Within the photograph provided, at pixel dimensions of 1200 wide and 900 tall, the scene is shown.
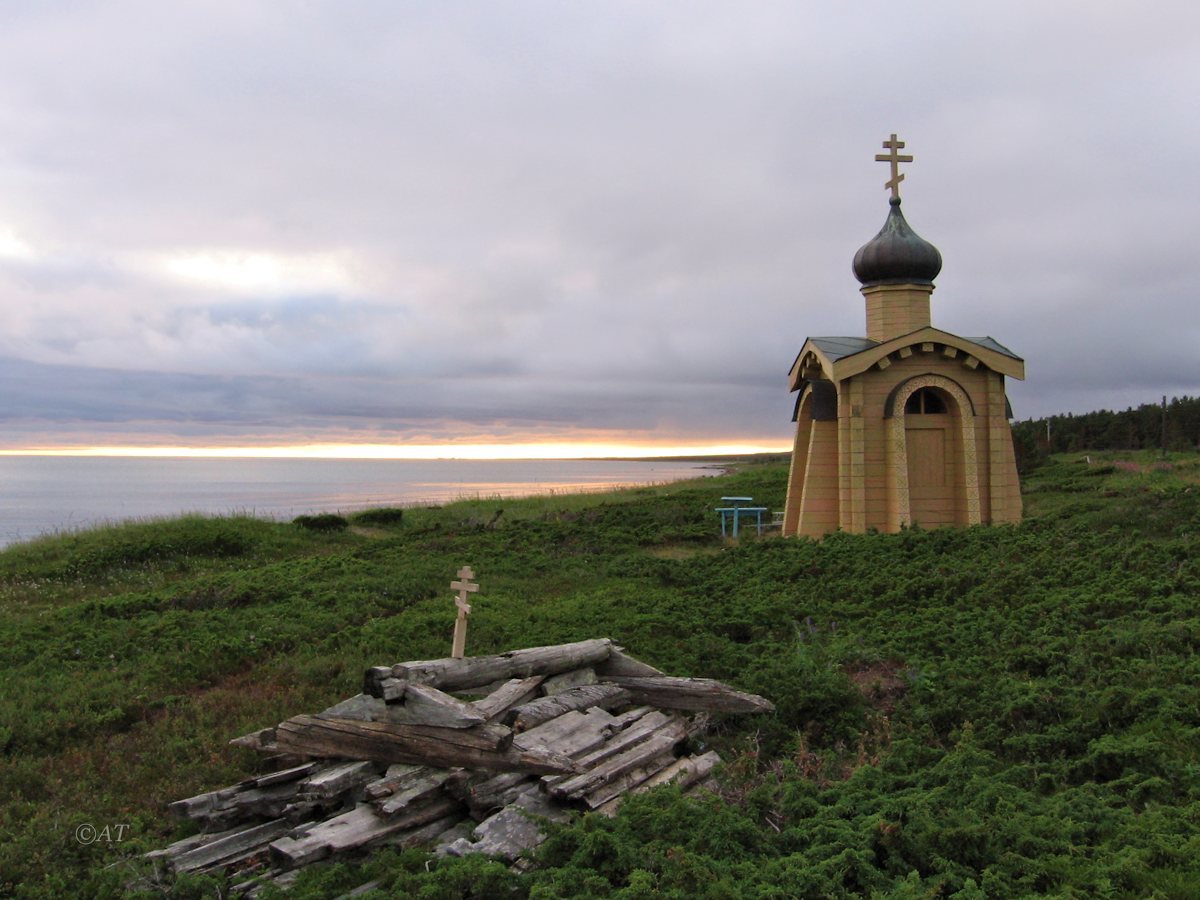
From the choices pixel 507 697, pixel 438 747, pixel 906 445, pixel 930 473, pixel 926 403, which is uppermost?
pixel 926 403

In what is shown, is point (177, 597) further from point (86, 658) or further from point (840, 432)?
point (840, 432)

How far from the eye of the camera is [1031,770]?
657cm

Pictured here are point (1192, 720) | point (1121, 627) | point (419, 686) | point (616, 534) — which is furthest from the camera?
point (616, 534)

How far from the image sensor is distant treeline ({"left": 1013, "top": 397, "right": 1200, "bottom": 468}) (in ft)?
201

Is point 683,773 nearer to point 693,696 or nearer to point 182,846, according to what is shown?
point 693,696

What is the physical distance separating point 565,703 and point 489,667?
2.35 ft

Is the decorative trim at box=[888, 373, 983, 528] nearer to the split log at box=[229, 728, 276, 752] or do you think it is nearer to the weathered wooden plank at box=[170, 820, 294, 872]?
the split log at box=[229, 728, 276, 752]

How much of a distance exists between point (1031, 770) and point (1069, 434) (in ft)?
235

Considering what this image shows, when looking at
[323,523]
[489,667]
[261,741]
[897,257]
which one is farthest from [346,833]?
[323,523]

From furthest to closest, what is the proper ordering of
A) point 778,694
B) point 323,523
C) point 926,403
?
point 323,523 → point 926,403 → point 778,694

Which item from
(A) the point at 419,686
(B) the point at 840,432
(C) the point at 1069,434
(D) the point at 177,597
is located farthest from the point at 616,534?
(C) the point at 1069,434

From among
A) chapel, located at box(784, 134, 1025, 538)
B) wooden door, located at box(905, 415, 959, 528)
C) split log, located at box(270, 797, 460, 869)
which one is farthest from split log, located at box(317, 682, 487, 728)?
wooden door, located at box(905, 415, 959, 528)

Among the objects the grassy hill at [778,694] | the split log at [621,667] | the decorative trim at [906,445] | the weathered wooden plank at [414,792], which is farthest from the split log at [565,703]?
the decorative trim at [906,445]

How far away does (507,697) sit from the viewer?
696cm
